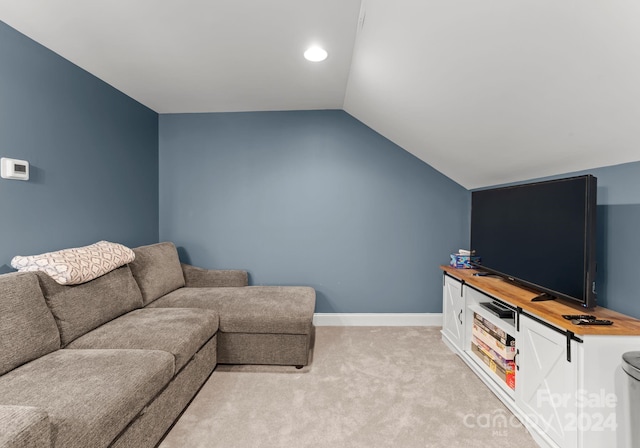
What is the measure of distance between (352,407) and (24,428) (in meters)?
1.61

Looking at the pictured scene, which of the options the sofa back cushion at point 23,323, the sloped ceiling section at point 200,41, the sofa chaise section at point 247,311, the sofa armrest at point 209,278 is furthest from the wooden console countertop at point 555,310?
the sofa back cushion at point 23,323

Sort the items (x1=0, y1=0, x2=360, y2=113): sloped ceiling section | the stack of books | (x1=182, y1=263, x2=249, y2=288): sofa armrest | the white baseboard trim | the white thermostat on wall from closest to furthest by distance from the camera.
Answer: (x1=0, y1=0, x2=360, y2=113): sloped ceiling section, the white thermostat on wall, the stack of books, (x1=182, y1=263, x2=249, y2=288): sofa armrest, the white baseboard trim

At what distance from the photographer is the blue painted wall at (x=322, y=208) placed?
346 centimetres

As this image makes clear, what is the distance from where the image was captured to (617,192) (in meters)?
1.74

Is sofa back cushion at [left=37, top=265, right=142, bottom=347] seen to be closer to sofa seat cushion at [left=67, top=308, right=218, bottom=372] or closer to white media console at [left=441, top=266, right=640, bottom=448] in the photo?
sofa seat cushion at [left=67, top=308, right=218, bottom=372]

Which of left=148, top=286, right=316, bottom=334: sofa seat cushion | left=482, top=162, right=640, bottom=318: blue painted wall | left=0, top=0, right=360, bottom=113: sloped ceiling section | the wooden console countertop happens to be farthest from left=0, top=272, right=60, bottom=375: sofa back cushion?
left=482, top=162, right=640, bottom=318: blue painted wall

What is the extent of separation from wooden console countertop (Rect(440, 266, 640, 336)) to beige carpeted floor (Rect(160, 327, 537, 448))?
2.33 feet

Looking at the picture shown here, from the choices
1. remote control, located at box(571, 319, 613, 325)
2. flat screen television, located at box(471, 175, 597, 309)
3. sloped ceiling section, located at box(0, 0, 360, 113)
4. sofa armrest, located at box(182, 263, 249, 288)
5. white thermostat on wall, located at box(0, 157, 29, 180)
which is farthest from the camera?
sofa armrest, located at box(182, 263, 249, 288)

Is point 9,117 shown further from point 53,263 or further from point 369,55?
point 369,55

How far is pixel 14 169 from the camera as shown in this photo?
1908 millimetres

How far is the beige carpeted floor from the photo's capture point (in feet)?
5.64

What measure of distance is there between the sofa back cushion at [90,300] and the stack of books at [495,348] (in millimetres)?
2655

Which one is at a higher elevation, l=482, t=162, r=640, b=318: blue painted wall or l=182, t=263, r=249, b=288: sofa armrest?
l=482, t=162, r=640, b=318: blue painted wall

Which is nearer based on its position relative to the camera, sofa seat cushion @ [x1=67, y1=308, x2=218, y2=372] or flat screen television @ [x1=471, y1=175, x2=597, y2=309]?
flat screen television @ [x1=471, y1=175, x2=597, y2=309]
